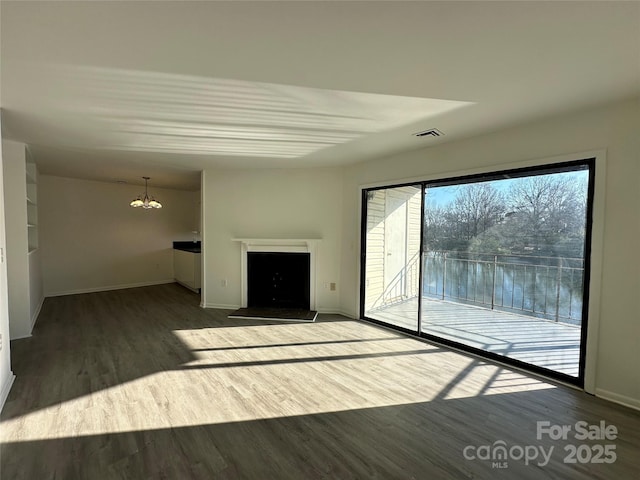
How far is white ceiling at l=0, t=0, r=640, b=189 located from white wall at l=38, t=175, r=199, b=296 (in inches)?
133

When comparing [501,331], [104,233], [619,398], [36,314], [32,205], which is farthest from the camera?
[104,233]

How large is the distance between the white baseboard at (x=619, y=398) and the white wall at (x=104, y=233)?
8344 millimetres

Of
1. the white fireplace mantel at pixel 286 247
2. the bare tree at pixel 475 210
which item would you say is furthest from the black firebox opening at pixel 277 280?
the bare tree at pixel 475 210

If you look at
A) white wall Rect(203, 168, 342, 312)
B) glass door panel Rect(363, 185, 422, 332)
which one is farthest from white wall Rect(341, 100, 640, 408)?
white wall Rect(203, 168, 342, 312)

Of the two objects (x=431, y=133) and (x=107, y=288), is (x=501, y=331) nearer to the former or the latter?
→ (x=431, y=133)

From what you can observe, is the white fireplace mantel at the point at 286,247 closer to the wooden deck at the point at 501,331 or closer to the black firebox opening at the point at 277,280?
the black firebox opening at the point at 277,280

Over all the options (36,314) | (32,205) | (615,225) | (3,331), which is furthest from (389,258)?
(32,205)

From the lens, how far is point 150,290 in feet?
22.6

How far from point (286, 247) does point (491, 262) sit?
3.13 metres

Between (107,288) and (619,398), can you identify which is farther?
(107,288)

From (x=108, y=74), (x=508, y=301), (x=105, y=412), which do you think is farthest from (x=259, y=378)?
(x=508, y=301)

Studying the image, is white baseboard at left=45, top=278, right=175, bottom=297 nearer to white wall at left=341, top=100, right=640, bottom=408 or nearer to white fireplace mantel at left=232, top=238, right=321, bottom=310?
white fireplace mantel at left=232, top=238, right=321, bottom=310

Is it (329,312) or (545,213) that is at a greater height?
(545,213)

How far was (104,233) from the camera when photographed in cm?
678
